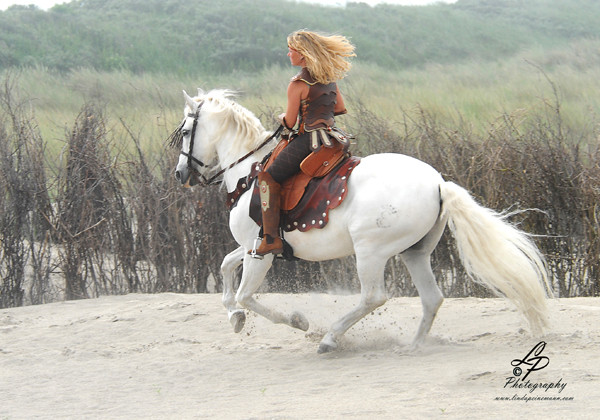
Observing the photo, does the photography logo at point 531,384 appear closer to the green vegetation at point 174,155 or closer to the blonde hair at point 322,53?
the green vegetation at point 174,155

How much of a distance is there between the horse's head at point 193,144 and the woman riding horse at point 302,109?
783mm

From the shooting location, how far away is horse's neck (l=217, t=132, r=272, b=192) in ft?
18.2

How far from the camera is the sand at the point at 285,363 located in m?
3.89

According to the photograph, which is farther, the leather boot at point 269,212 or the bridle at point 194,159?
the bridle at point 194,159

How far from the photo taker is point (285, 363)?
5199mm

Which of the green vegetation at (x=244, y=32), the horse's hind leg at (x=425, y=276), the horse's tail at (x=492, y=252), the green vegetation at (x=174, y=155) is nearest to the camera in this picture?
the horse's tail at (x=492, y=252)

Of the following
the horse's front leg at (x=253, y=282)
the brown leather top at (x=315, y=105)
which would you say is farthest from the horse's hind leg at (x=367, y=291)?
the brown leather top at (x=315, y=105)

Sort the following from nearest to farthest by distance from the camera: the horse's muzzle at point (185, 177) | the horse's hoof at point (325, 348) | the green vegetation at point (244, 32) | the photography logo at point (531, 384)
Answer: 1. the photography logo at point (531, 384)
2. the horse's hoof at point (325, 348)
3. the horse's muzzle at point (185, 177)
4. the green vegetation at point (244, 32)

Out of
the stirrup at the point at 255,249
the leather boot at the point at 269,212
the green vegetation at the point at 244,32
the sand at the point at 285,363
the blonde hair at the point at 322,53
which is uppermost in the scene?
the green vegetation at the point at 244,32

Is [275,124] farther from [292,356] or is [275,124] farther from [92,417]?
[92,417]

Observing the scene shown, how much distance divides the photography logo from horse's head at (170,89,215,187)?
2808 millimetres

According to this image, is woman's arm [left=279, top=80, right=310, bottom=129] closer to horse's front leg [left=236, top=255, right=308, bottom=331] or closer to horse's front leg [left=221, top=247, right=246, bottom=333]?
horse's front leg [left=236, top=255, right=308, bottom=331]

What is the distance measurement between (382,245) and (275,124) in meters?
3.38

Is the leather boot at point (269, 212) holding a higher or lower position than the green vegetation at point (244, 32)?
lower
